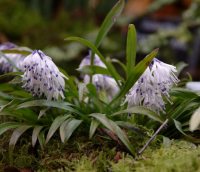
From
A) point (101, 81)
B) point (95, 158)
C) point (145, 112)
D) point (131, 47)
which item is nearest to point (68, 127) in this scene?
point (95, 158)

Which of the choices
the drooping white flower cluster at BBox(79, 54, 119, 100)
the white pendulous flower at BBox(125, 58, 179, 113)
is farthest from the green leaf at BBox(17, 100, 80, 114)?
the drooping white flower cluster at BBox(79, 54, 119, 100)

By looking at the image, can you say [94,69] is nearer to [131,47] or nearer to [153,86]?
[131,47]

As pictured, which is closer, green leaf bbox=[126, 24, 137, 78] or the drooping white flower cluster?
green leaf bbox=[126, 24, 137, 78]

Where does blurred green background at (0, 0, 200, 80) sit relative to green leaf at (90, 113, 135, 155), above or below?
above

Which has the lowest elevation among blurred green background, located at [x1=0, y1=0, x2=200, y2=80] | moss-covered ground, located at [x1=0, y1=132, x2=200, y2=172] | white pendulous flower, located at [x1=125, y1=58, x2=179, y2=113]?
moss-covered ground, located at [x1=0, y1=132, x2=200, y2=172]

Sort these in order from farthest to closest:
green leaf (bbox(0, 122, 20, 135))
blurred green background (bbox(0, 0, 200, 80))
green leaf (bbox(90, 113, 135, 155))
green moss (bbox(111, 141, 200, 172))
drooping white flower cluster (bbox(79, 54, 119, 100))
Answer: blurred green background (bbox(0, 0, 200, 80)) → drooping white flower cluster (bbox(79, 54, 119, 100)) → green leaf (bbox(0, 122, 20, 135)) → green leaf (bbox(90, 113, 135, 155)) → green moss (bbox(111, 141, 200, 172))

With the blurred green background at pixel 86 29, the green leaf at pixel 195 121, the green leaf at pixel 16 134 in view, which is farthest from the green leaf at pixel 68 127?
the blurred green background at pixel 86 29

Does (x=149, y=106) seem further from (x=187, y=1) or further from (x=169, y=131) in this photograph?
(x=187, y=1)

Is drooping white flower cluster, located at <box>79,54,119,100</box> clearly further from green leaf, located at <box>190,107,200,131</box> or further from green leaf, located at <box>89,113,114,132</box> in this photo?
green leaf, located at <box>190,107,200,131</box>

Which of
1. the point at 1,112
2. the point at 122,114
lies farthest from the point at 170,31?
the point at 1,112
